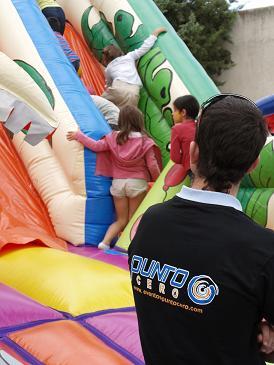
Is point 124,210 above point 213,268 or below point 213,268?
below

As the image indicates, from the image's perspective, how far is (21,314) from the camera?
208 cm

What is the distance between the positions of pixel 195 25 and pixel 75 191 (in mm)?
8234

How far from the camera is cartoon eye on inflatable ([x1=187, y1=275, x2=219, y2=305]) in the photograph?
3.14 ft

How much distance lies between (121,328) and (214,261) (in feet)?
3.64

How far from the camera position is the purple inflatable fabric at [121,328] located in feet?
6.17

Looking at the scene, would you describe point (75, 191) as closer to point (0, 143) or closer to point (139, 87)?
point (0, 143)

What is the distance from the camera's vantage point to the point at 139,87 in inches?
168

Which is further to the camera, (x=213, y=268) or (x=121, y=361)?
(x=121, y=361)

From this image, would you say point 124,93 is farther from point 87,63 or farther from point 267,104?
point 267,104

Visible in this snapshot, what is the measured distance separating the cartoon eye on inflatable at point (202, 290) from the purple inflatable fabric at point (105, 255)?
1770 millimetres

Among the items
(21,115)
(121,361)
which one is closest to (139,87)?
(21,115)

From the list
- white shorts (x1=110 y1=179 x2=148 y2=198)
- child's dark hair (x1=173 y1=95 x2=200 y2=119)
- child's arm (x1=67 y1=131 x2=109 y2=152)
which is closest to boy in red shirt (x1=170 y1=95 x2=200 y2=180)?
child's dark hair (x1=173 y1=95 x2=200 y2=119)

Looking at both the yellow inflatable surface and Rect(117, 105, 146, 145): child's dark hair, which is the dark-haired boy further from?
Rect(117, 105, 146, 145): child's dark hair

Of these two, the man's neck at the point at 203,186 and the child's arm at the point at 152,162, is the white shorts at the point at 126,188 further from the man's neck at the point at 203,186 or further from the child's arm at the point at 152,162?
the man's neck at the point at 203,186
